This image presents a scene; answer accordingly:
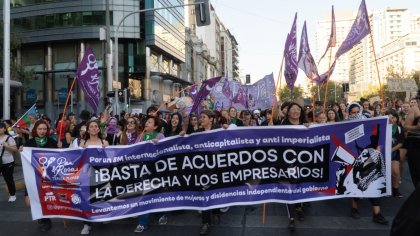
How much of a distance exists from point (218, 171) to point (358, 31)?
14.2 ft

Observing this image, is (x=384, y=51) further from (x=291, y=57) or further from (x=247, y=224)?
(x=247, y=224)

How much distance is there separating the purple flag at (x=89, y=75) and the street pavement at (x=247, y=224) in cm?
345

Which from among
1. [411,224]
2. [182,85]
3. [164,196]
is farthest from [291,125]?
[182,85]

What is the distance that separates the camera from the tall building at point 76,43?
39.9 m

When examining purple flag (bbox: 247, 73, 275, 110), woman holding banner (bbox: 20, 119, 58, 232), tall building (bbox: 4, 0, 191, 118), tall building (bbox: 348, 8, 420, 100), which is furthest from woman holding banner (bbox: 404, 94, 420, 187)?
tall building (bbox: 348, 8, 420, 100)

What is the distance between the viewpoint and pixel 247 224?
19.8 ft

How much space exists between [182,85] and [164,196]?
49283 millimetres

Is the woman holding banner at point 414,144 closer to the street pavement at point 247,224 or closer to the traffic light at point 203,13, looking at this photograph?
the street pavement at point 247,224

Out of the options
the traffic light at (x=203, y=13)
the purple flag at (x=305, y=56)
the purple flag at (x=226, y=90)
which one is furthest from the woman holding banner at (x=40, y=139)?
the purple flag at (x=226, y=90)

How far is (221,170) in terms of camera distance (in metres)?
5.65

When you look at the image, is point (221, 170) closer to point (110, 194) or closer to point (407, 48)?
point (110, 194)

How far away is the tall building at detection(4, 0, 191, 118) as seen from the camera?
39875 mm

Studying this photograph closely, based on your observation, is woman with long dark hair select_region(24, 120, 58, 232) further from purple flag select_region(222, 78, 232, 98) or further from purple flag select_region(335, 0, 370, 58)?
purple flag select_region(222, 78, 232, 98)

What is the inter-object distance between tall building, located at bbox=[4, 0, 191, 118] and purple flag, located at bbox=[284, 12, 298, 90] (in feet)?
104
